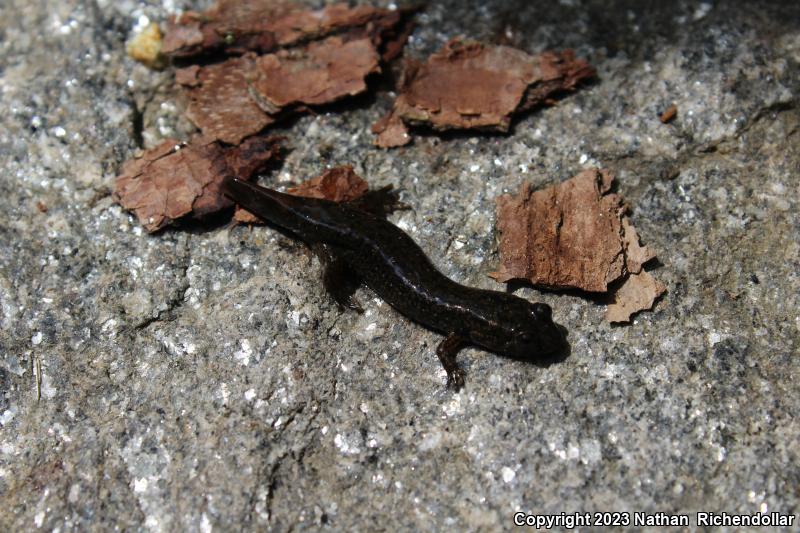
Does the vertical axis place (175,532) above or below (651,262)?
below

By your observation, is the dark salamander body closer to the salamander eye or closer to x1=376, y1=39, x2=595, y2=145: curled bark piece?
the salamander eye

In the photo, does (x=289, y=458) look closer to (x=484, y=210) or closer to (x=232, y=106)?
(x=484, y=210)

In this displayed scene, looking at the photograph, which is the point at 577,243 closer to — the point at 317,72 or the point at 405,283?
the point at 405,283

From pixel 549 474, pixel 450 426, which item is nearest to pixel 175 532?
pixel 450 426

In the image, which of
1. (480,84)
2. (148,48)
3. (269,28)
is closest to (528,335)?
(480,84)

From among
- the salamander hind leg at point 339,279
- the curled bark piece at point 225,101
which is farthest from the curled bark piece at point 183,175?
the salamander hind leg at point 339,279

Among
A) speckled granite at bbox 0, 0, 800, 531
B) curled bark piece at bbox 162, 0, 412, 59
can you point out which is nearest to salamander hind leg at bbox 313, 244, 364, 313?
speckled granite at bbox 0, 0, 800, 531
